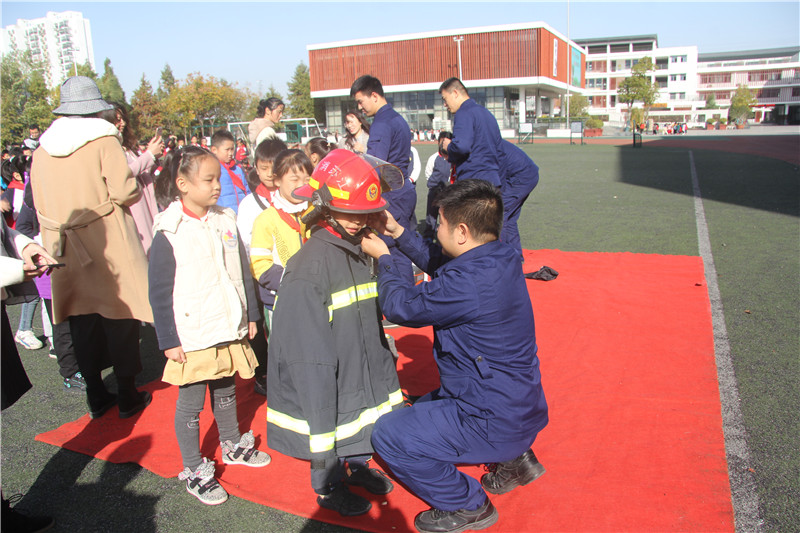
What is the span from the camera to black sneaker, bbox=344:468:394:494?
293 centimetres

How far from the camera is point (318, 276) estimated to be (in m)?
2.50

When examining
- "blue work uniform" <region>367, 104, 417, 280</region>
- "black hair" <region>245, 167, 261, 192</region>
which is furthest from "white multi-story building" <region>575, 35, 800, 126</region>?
"black hair" <region>245, 167, 261, 192</region>

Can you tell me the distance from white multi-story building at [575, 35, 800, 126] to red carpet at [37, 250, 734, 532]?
88899 millimetres

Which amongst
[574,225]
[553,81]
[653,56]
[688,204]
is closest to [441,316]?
[574,225]

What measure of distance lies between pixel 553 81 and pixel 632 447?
62.4m

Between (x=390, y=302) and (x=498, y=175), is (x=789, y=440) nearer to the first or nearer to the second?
(x=390, y=302)

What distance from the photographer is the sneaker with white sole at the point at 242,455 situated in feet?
10.6

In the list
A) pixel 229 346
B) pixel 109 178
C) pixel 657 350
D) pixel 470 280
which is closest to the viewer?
pixel 470 280

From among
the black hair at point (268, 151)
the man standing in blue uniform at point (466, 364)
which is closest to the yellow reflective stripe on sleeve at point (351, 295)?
the man standing in blue uniform at point (466, 364)

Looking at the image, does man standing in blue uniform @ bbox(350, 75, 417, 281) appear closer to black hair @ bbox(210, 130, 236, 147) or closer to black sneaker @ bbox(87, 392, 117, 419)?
black hair @ bbox(210, 130, 236, 147)

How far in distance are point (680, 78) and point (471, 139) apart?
101847 millimetres

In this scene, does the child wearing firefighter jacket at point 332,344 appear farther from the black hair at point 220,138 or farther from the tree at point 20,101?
the tree at point 20,101

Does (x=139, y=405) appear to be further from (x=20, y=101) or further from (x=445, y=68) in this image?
(x=445, y=68)

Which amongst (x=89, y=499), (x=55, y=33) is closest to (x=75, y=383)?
(x=89, y=499)
